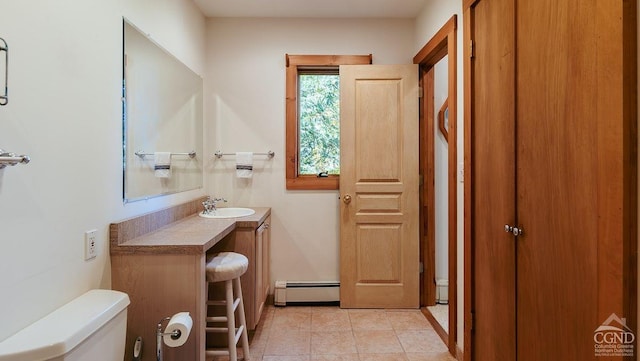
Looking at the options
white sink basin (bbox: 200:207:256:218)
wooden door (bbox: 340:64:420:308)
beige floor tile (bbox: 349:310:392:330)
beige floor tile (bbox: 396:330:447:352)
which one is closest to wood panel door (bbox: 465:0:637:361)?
beige floor tile (bbox: 396:330:447:352)

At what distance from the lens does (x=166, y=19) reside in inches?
86.5

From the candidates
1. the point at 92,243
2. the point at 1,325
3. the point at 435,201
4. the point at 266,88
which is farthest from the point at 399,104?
the point at 1,325

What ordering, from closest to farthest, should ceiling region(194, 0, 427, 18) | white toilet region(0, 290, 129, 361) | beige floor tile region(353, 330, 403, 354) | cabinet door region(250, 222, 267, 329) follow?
1. white toilet region(0, 290, 129, 361)
2. beige floor tile region(353, 330, 403, 354)
3. cabinet door region(250, 222, 267, 329)
4. ceiling region(194, 0, 427, 18)

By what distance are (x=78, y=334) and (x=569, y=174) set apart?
67.9 inches

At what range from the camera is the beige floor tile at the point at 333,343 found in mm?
2207

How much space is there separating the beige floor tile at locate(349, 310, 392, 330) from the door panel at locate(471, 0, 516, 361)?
2.76 ft

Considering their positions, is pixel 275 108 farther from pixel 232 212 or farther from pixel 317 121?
pixel 232 212

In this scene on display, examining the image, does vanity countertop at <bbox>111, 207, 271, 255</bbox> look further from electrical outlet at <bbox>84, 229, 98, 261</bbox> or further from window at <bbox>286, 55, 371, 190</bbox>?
window at <bbox>286, 55, 371, 190</bbox>

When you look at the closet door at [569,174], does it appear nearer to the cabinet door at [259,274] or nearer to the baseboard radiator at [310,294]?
the cabinet door at [259,274]

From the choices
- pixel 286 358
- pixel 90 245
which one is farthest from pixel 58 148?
pixel 286 358

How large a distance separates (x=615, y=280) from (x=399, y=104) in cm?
210

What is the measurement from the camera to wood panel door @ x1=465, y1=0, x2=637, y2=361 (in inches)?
38.0

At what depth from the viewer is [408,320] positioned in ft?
8.70

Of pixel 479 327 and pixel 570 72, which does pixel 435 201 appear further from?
pixel 570 72
